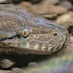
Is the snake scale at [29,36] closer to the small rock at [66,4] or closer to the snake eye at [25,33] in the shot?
the snake eye at [25,33]

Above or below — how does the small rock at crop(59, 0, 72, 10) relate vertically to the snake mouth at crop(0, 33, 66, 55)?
below

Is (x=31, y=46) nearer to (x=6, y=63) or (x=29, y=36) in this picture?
(x=29, y=36)

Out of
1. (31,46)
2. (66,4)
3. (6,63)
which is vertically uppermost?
(31,46)

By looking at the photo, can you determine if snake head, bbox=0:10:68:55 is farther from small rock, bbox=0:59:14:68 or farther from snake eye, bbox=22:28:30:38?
small rock, bbox=0:59:14:68

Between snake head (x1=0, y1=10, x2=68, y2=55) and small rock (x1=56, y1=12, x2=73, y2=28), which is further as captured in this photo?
small rock (x1=56, y1=12, x2=73, y2=28)

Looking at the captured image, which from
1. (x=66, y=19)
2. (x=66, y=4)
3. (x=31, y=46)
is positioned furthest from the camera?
(x=66, y=4)

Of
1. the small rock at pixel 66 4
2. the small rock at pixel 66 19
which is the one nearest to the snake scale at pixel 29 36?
the small rock at pixel 66 19

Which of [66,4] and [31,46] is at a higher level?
[31,46]

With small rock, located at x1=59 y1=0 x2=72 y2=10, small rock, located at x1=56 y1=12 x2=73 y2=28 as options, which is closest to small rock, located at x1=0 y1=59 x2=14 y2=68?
small rock, located at x1=56 y1=12 x2=73 y2=28

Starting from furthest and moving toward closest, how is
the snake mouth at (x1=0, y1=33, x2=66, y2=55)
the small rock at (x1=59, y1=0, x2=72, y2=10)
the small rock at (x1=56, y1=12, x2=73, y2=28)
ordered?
the small rock at (x1=59, y1=0, x2=72, y2=10), the small rock at (x1=56, y1=12, x2=73, y2=28), the snake mouth at (x1=0, y1=33, x2=66, y2=55)

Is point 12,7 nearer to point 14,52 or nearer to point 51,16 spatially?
point 14,52

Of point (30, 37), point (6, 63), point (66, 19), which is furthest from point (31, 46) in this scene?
point (66, 19)
